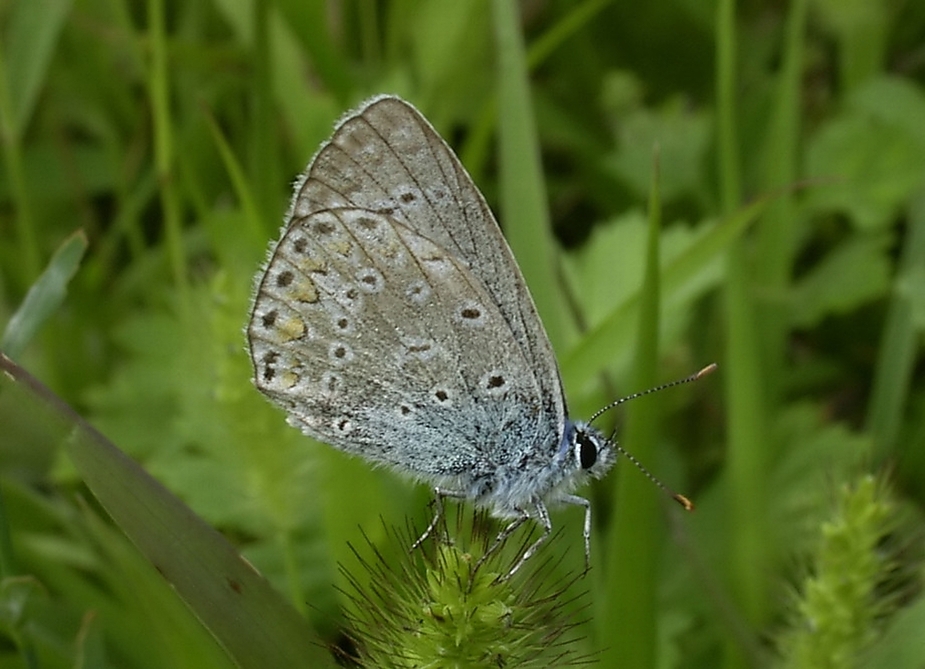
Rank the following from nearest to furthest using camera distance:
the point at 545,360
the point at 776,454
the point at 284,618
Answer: the point at 284,618 < the point at 545,360 < the point at 776,454

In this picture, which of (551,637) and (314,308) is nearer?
(551,637)

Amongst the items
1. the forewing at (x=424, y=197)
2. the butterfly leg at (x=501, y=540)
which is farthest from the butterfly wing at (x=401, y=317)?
the butterfly leg at (x=501, y=540)

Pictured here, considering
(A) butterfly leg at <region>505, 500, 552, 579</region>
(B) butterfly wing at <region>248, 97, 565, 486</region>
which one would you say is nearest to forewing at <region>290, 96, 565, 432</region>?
(B) butterfly wing at <region>248, 97, 565, 486</region>

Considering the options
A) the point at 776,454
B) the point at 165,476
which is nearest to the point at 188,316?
the point at 165,476

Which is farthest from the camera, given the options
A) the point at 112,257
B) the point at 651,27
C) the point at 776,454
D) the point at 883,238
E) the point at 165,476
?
the point at 651,27

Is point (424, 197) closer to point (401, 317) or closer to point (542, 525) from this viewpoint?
point (401, 317)

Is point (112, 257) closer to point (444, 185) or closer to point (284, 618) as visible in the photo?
point (444, 185)

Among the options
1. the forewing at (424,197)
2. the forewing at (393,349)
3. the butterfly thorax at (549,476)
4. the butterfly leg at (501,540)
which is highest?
the forewing at (424,197)

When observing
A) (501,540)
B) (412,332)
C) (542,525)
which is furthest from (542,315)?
(501,540)

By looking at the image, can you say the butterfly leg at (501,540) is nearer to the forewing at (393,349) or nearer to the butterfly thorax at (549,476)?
the butterfly thorax at (549,476)
